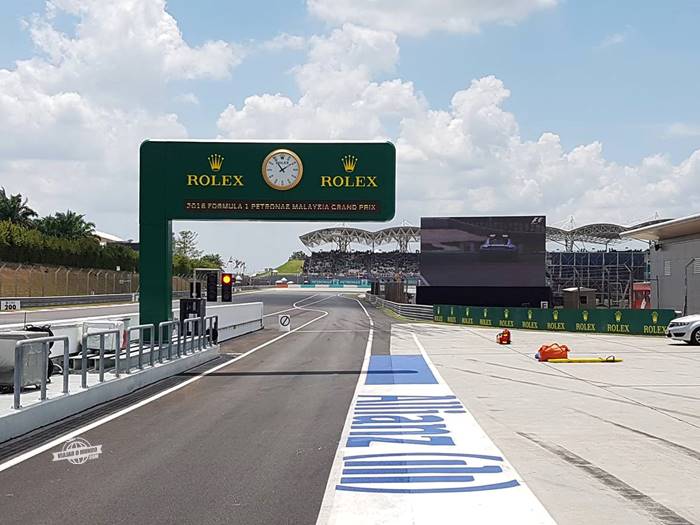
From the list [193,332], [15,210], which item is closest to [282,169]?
[193,332]

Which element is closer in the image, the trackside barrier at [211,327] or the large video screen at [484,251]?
the trackside barrier at [211,327]

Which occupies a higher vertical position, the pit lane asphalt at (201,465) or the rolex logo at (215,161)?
the rolex logo at (215,161)

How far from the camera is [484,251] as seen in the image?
78.0 meters

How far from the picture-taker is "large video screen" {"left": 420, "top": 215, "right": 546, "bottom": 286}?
3031 inches

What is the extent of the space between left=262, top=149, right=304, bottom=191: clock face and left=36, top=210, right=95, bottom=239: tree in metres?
94.0

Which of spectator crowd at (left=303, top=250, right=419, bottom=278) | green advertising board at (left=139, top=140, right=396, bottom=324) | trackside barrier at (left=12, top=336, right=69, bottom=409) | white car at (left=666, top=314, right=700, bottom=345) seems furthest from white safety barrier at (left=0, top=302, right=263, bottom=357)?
spectator crowd at (left=303, top=250, right=419, bottom=278)

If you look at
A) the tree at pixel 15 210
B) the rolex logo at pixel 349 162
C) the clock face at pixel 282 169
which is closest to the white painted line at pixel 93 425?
the clock face at pixel 282 169

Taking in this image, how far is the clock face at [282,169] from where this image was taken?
23031 millimetres

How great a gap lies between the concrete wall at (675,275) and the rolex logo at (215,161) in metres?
35.3

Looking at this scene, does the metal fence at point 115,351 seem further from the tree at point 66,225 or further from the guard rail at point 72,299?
the tree at point 66,225

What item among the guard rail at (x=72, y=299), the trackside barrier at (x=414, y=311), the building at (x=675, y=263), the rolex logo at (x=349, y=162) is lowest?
the trackside barrier at (x=414, y=311)

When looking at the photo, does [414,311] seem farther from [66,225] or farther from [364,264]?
[364,264]

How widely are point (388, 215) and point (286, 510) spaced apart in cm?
1635

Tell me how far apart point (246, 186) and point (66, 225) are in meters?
101
